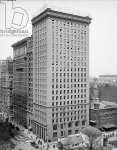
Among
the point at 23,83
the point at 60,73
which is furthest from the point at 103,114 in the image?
the point at 23,83

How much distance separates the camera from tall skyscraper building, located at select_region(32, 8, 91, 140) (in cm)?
3033

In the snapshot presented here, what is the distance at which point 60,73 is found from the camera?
3120cm

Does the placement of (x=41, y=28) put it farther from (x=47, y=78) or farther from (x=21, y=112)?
(x=21, y=112)

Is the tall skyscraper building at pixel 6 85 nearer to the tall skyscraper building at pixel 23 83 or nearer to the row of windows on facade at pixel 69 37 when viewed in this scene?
the tall skyscraper building at pixel 23 83

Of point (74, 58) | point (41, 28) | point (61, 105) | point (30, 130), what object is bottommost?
point (30, 130)

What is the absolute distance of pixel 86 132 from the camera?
87.9 ft

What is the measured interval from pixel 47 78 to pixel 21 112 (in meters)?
13.4

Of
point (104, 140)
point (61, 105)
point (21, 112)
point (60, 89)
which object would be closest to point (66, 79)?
point (60, 89)

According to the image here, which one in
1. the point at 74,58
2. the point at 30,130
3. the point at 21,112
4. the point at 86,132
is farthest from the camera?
Answer: the point at 21,112

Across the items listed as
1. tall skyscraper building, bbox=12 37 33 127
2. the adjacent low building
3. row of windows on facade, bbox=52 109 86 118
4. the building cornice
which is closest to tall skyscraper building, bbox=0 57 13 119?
tall skyscraper building, bbox=12 37 33 127

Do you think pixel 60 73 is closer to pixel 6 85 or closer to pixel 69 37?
pixel 69 37

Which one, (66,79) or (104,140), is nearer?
(104,140)

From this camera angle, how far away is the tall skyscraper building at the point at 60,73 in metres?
30.3

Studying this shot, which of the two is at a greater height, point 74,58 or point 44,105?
point 74,58
